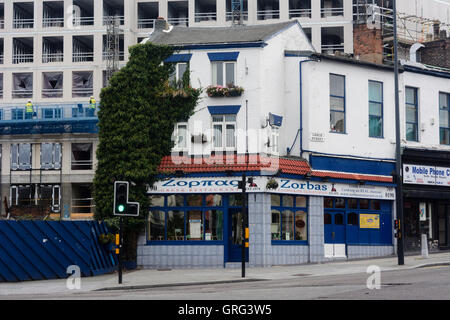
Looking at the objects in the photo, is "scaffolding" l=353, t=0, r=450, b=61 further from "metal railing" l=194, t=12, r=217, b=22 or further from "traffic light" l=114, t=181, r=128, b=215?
"traffic light" l=114, t=181, r=128, b=215

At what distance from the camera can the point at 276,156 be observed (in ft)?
96.6

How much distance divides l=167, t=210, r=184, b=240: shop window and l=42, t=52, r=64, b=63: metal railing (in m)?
→ 35.6

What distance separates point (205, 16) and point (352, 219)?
3564 centimetres

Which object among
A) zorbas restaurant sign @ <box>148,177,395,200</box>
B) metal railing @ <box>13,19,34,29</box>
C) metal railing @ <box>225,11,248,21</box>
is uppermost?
metal railing @ <box>225,11,248,21</box>

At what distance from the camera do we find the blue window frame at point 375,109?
32781mm

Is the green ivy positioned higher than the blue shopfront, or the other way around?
the green ivy

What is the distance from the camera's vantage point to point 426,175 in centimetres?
3391

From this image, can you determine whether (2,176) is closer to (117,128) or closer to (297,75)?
(117,128)

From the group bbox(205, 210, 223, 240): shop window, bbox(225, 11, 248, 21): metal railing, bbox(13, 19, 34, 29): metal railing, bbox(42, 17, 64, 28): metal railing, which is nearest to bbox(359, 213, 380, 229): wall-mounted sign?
bbox(205, 210, 223, 240): shop window

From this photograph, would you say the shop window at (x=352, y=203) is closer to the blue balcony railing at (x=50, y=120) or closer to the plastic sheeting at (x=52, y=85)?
the blue balcony railing at (x=50, y=120)

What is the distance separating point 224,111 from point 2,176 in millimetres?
30708

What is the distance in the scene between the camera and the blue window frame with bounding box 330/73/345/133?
104ft
